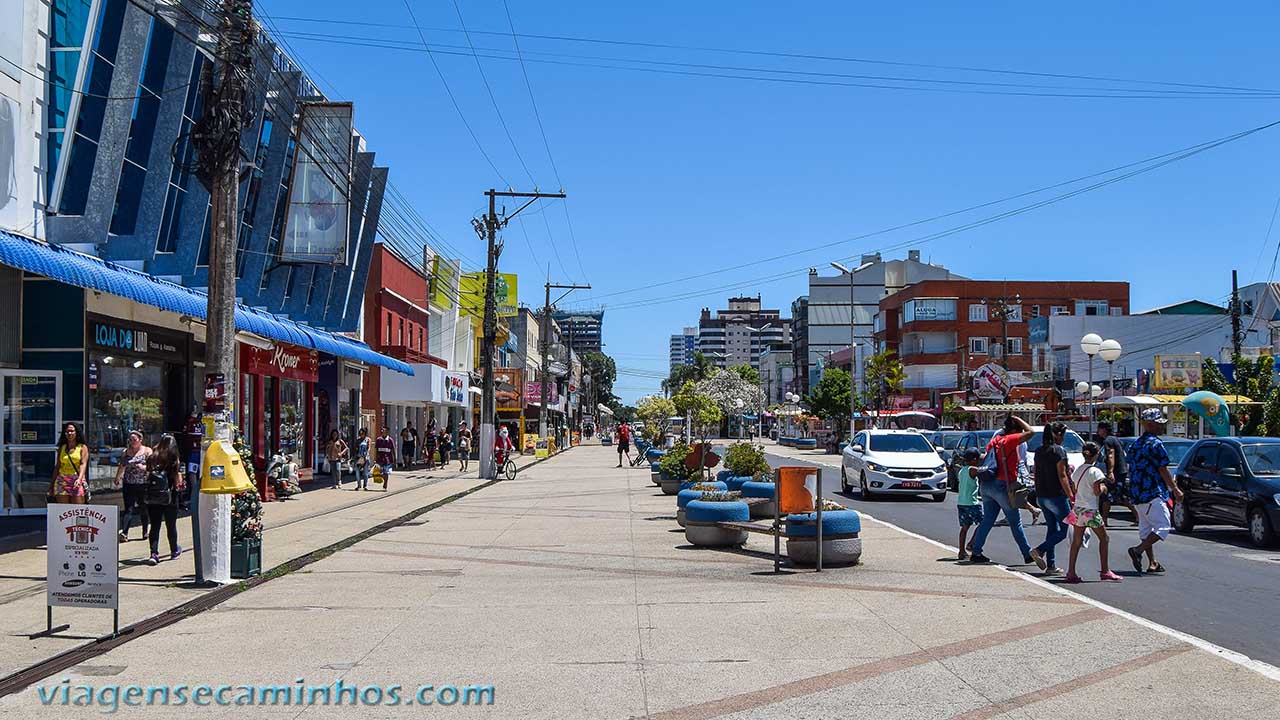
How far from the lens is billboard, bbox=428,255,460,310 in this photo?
51375 millimetres

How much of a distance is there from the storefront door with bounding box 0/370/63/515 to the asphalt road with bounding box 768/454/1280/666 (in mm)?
14792

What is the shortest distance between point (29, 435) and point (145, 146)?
20.0ft

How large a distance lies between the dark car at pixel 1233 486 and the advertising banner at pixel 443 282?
36893 millimetres

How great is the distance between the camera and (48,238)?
704 inches

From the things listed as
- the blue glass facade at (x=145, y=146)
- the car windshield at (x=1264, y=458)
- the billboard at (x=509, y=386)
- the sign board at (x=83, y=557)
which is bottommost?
the sign board at (x=83, y=557)

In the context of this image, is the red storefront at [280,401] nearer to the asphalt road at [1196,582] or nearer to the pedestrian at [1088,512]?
the asphalt road at [1196,582]

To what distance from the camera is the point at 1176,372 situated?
47094mm

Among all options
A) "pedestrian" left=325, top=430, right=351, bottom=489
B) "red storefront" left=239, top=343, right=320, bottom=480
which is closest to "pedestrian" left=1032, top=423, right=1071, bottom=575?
"red storefront" left=239, top=343, right=320, bottom=480

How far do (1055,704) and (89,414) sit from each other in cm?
1750

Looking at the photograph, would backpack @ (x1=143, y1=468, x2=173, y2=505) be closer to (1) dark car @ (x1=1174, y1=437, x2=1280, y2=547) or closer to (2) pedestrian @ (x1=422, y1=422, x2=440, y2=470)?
(1) dark car @ (x1=1174, y1=437, x2=1280, y2=547)

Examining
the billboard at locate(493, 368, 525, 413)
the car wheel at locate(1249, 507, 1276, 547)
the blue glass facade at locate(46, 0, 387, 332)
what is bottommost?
the car wheel at locate(1249, 507, 1276, 547)

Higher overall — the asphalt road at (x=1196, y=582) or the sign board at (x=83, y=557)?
the sign board at (x=83, y=557)

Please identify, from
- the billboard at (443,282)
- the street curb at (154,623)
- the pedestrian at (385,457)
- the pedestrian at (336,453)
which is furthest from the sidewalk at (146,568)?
the billboard at (443,282)

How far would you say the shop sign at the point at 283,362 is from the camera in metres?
25.5
